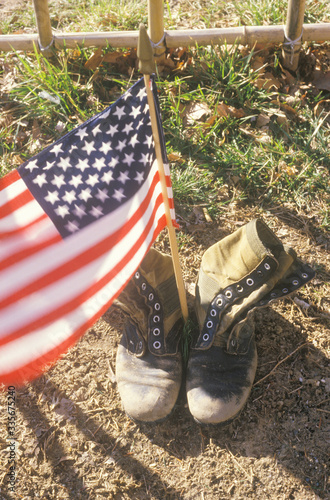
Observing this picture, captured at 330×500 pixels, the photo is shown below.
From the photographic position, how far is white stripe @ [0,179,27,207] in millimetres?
1764

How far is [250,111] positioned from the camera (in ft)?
11.3

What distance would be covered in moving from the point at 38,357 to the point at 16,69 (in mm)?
2919

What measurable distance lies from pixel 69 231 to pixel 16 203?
0.23 metres

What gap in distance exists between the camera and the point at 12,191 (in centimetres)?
177

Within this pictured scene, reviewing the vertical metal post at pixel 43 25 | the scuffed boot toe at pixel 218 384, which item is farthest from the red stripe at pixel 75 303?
the vertical metal post at pixel 43 25

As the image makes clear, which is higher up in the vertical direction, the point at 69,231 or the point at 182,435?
the point at 69,231

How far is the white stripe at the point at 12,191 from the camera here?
1764mm

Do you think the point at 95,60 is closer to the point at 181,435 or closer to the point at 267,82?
the point at 267,82

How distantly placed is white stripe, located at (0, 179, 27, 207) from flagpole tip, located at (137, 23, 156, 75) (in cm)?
65

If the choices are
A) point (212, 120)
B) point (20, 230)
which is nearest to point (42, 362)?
point (20, 230)

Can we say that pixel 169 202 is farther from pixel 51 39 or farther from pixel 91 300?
pixel 51 39

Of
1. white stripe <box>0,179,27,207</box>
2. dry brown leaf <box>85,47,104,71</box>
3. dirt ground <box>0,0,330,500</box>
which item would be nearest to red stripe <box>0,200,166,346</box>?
white stripe <box>0,179,27,207</box>

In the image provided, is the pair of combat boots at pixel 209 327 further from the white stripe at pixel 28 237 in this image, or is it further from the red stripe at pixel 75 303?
the white stripe at pixel 28 237

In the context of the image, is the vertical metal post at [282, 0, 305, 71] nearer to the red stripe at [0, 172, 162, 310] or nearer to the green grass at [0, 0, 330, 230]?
the green grass at [0, 0, 330, 230]
